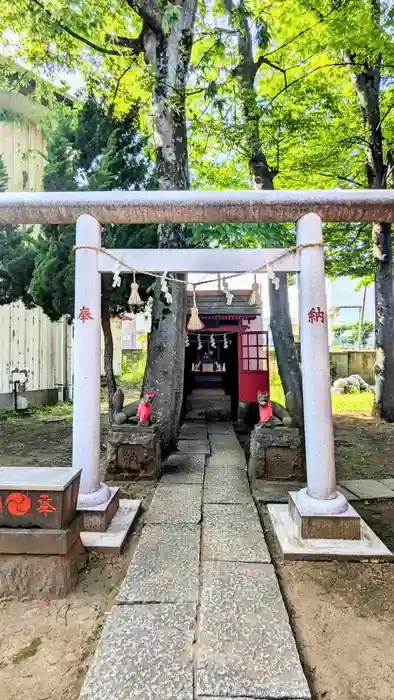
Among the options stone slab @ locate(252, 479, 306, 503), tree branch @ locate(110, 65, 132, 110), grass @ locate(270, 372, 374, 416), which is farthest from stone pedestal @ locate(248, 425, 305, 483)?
tree branch @ locate(110, 65, 132, 110)

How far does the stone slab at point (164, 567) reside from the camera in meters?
2.58

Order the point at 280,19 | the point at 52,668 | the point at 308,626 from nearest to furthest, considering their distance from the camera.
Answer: the point at 52,668 < the point at 308,626 < the point at 280,19

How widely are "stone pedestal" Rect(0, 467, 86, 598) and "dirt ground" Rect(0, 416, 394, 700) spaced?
105 mm

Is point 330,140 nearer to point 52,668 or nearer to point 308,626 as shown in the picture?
point 308,626

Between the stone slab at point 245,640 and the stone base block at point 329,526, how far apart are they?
0.56m

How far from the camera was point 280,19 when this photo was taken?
800cm

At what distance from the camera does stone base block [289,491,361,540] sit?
3277 millimetres

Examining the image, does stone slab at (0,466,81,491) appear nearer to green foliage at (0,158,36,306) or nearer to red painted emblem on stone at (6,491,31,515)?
red painted emblem on stone at (6,491,31,515)

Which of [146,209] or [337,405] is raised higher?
[146,209]

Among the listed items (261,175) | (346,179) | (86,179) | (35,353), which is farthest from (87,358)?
(346,179)

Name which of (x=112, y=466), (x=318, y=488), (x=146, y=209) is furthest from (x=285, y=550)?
(x=146, y=209)

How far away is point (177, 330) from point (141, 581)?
3.90m

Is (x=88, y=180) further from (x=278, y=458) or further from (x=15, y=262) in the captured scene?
(x=278, y=458)

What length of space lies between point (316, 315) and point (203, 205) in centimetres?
A: 156
